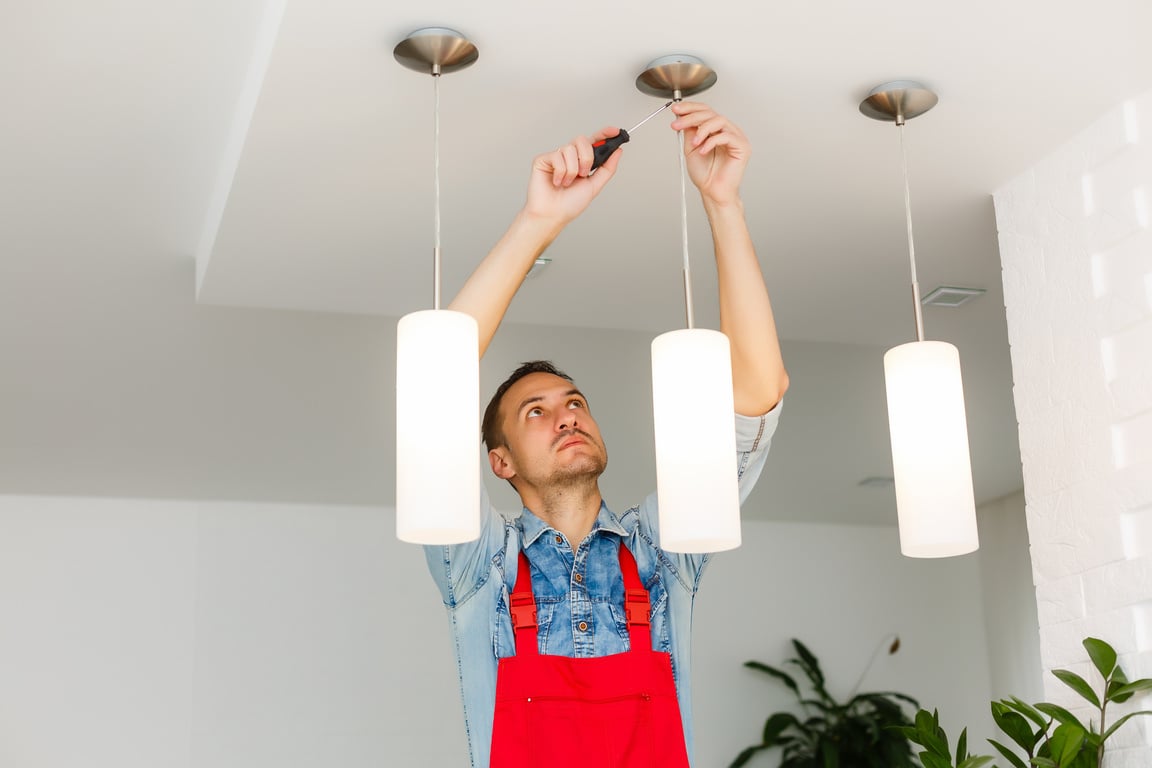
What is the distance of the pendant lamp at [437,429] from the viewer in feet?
5.01

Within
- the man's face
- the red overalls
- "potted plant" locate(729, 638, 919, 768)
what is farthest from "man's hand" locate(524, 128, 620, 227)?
"potted plant" locate(729, 638, 919, 768)

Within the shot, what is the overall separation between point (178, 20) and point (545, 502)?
3.14ft

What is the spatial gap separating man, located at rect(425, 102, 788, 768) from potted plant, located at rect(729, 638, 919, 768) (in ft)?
11.4

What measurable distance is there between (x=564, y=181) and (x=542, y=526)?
53cm

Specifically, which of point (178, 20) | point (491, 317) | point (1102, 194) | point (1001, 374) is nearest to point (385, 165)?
point (178, 20)

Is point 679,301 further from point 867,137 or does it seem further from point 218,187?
point 218,187

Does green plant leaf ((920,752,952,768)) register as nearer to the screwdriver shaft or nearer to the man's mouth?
the man's mouth

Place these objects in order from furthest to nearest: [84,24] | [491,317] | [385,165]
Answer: [385,165] < [84,24] < [491,317]

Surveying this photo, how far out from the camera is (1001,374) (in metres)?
3.71

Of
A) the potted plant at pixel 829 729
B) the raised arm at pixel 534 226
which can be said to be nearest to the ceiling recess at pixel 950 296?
the raised arm at pixel 534 226

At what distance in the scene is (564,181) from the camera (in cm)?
194

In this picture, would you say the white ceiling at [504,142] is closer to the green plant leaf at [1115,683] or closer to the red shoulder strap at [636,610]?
the red shoulder strap at [636,610]

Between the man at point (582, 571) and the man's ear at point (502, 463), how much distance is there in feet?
0.26

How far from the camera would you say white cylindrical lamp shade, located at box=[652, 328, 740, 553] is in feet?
5.17
